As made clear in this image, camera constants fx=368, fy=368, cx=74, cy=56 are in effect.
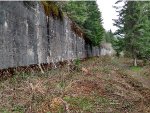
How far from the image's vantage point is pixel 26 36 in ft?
49.2

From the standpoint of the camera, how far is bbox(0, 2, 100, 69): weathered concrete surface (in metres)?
12.6

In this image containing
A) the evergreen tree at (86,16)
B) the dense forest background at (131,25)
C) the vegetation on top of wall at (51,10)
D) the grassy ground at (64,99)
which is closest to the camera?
the grassy ground at (64,99)

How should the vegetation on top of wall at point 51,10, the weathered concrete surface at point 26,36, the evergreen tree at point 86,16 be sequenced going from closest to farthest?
the weathered concrete surface at point 26,36 < the vegetation on top of wall at point 51,10 < the evergreen tree at point 86,16

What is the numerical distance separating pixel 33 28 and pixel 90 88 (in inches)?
217

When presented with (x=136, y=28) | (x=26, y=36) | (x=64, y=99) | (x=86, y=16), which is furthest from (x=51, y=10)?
(x=86, y=16)

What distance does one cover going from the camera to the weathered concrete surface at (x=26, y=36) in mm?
12633

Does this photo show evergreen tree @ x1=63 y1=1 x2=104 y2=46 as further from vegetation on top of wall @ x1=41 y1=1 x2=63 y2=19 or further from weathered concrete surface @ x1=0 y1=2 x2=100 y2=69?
weathered concrete surface @ x1=0 y1=2 x2=100 y2=69

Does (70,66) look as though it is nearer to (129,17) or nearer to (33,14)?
(33,14)

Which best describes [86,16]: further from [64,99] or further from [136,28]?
[64,99]

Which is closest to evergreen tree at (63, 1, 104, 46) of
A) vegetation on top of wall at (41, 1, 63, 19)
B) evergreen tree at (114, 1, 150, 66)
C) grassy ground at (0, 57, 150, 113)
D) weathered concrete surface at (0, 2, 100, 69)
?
evergreen tree at (114, 1, 150, 66)

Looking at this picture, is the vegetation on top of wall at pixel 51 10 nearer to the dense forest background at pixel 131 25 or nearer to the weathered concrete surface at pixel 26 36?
the weathered concrete surface at pixel 26 36

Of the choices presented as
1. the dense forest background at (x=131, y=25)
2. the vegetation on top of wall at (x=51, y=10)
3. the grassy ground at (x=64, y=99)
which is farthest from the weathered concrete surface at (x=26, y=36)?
the dense forest background at (x=131, y=25)

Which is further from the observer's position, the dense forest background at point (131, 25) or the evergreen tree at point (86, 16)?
the dense forest background at point (131, 25)

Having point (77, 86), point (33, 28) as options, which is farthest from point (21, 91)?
point (33, 28)
